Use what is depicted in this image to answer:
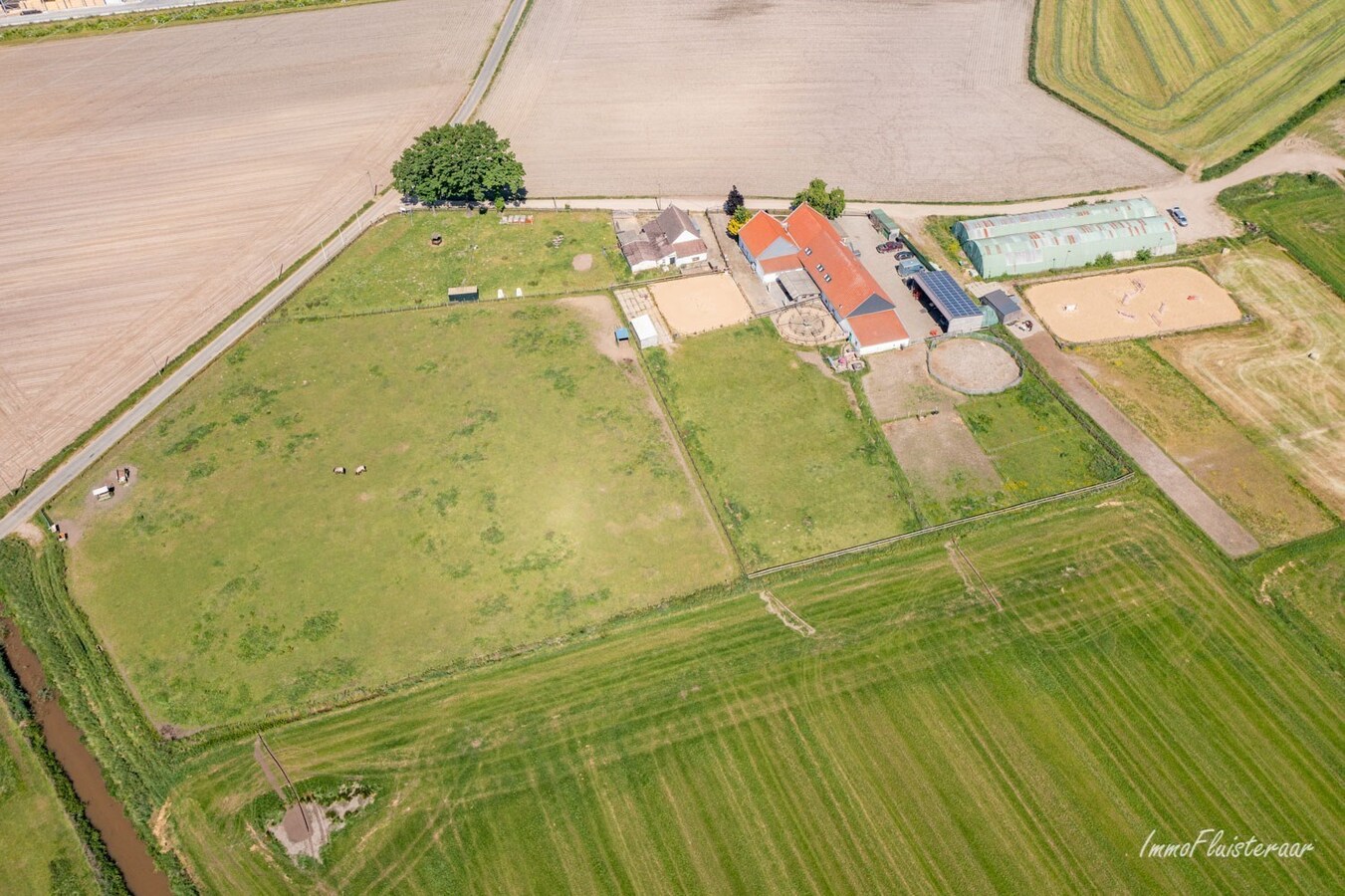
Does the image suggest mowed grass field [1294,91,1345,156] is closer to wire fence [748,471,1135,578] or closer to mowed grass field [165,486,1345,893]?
wire fence [748,471,1135,578]

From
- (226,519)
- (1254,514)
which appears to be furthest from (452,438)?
(1254,514)

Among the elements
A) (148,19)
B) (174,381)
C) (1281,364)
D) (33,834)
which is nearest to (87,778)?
(33,834)

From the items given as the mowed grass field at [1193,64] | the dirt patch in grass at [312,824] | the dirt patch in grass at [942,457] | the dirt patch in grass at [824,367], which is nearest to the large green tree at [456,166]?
the dirt patch in grass at [824,367]

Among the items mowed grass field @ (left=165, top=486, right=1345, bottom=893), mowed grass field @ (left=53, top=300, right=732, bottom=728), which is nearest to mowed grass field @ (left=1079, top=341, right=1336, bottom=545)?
mowed grass field @ (left=165, top=486, right=1345, bottom=893)

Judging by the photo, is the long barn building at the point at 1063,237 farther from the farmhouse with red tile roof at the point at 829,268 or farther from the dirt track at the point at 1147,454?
the farmhouse with red tile roof at the point at 829,268

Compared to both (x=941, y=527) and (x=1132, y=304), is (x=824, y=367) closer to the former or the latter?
(x=941, y=527)

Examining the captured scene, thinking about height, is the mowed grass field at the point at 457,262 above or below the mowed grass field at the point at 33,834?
above
